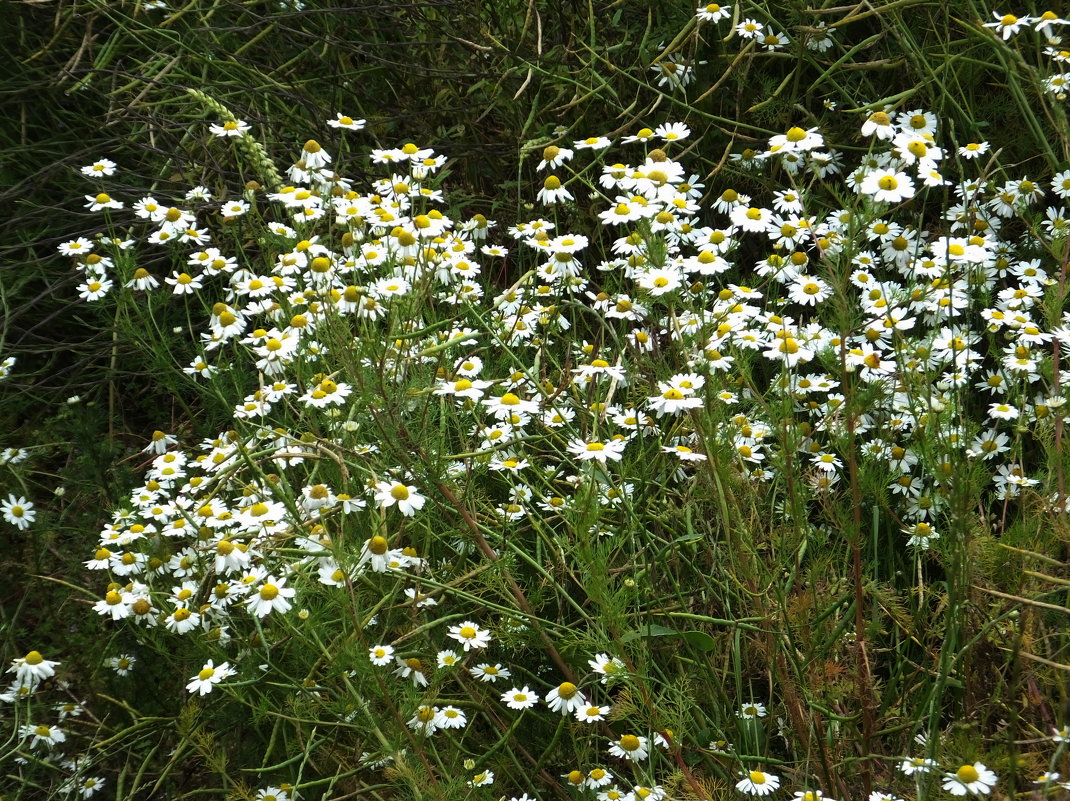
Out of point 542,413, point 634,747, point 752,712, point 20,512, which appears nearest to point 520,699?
point 634,747

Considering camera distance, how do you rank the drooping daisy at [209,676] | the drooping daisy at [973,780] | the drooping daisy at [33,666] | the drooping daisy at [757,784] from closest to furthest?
1. the drooping daisy at [973,780]
2. the drooping daisy at [757,784]
3. the drooping daisy at [209,676]
4. the drooping daisy at [33,666]

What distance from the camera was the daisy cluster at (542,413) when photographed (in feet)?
5.55

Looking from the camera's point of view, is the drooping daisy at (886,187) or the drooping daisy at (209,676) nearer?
the drooping daisy at (886,187)

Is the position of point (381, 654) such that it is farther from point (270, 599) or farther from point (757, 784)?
point (757, 784)

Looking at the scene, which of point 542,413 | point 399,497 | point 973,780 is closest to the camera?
point 973,780

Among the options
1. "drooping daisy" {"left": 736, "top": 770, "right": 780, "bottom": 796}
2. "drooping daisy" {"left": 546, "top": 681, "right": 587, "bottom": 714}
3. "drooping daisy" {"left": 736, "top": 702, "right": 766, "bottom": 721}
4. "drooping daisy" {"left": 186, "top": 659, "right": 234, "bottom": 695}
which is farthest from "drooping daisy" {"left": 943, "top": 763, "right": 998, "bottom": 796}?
Result: "drooping daisy" {"left": 186, "top": 659, "right": 234, "bottom": 695}

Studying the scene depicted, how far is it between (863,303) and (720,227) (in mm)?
801

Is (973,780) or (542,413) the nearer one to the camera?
(973,780)

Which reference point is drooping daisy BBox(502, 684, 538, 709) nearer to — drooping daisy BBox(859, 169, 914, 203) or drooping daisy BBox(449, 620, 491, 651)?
drooping daisy BBox(449, 620, 491, 651)

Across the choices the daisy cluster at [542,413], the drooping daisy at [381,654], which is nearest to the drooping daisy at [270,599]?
the daisy cluster at [542,413]

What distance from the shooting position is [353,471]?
2.01 meters

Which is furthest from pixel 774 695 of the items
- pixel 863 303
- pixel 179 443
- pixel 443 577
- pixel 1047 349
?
pixel 179 443

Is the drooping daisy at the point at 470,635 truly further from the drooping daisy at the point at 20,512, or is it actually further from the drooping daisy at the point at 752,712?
the drooping daisy at the point at 20,512

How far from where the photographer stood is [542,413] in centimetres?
210
